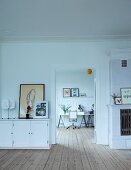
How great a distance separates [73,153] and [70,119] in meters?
5.21

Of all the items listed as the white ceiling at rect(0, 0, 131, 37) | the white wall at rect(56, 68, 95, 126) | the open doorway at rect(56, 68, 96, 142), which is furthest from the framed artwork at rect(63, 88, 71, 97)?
the white ceiling at rect(0, 0, 131, 37)

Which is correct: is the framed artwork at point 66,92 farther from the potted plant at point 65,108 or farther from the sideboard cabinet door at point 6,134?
the sideboard cabinet door at point 6,134

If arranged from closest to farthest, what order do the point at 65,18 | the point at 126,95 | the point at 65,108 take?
1. the point at 65,18
2. the point at 126,95
3. the point at 65,108

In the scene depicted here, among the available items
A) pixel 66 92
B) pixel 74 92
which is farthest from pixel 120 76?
pixel 66 92

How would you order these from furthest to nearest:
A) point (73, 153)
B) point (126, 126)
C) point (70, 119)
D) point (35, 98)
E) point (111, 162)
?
point (70, 119)
point (35, 98)
point (126, 126)
point (73, 153)
point (111, 162)

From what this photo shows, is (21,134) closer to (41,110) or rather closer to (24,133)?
(24,133)

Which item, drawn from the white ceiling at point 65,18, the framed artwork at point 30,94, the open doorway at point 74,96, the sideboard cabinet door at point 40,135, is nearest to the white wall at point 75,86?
the open doorway at point 74,96

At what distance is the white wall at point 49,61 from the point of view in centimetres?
655

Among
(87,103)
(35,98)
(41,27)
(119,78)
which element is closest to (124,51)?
(119,78)

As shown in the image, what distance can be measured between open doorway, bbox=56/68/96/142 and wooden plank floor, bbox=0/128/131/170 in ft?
14.4

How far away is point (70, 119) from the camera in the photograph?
1072 cm

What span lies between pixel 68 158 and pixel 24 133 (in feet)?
5.04

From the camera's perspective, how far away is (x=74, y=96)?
10.9 metres

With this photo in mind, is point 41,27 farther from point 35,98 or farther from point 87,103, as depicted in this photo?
point 87,103
